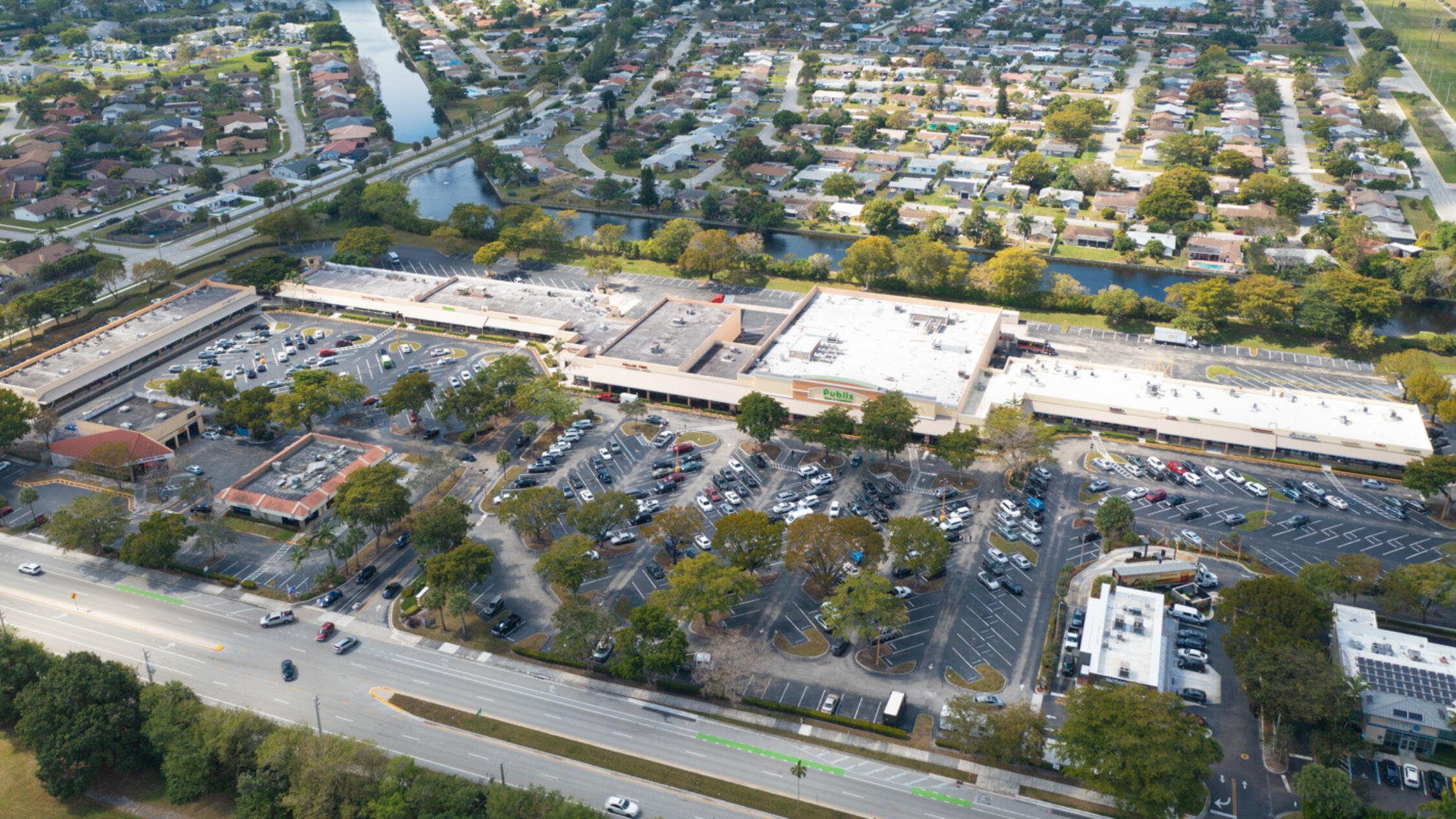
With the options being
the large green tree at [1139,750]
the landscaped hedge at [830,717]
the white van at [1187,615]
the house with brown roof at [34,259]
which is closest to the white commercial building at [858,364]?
the white van at [1187,615]

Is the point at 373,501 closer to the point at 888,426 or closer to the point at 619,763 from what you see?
the point at 619,763

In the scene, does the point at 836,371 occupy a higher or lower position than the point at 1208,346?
higher

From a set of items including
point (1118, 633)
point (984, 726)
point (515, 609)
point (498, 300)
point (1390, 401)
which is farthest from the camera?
point (498, 300)

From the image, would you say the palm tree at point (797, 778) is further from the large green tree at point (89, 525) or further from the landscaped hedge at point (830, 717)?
the large green tree at point (89, 525)

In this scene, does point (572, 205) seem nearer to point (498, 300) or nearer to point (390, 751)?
point (498, 300)

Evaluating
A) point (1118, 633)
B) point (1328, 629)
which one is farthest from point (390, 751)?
point (1328, 629)

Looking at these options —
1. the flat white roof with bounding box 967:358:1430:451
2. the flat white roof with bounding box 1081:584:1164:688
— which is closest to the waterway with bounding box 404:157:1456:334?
the flat white roof with bounding box 967:358:1430:451

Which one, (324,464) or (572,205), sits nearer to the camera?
(324,464)
